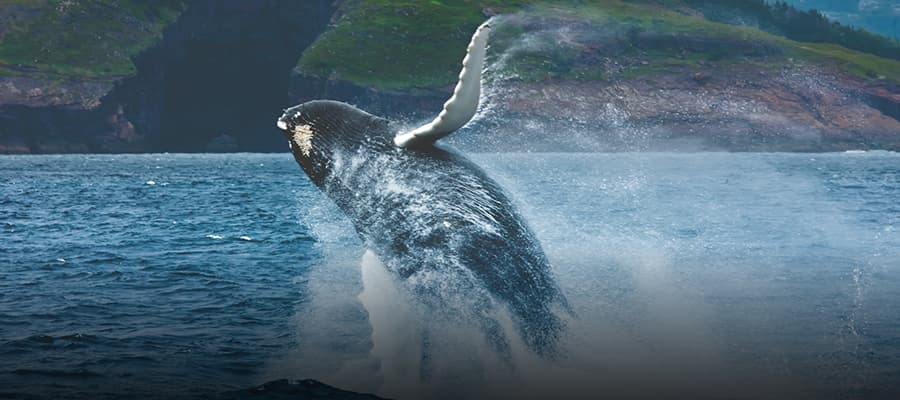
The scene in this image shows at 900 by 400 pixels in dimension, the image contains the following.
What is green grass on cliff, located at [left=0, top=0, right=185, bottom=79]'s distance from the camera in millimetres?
97750

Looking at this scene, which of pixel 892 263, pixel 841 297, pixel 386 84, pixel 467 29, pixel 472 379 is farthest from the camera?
pixel 467 29

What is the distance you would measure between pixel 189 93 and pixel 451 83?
1206 inches

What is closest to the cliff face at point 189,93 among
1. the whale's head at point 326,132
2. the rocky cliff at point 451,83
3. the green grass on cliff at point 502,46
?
the rocky cliff at point 451,83

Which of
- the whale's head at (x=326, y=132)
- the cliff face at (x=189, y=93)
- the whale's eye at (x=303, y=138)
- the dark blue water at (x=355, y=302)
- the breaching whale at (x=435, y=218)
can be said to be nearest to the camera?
the breaching whale at (x=435, y=218)

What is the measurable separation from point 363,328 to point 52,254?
440 inches

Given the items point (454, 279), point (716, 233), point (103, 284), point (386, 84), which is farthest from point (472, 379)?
point (386, 84)

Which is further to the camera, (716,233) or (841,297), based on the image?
(716,233)

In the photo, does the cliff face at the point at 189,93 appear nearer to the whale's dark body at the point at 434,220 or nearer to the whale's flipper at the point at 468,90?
the whale's dark body at the point at 434,220

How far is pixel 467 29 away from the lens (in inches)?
4998

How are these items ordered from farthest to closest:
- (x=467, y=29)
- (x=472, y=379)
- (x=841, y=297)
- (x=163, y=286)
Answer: (x=467, y=29) < (x=163, y=286) < (x=841, y=297) < (x=472, y=379)

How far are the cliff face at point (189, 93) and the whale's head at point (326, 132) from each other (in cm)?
8961

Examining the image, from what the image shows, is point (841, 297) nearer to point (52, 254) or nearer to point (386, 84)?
point (52, 254)

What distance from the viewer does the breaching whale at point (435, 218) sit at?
30.1ft

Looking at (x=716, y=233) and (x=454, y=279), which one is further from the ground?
(x=454, y=279)
